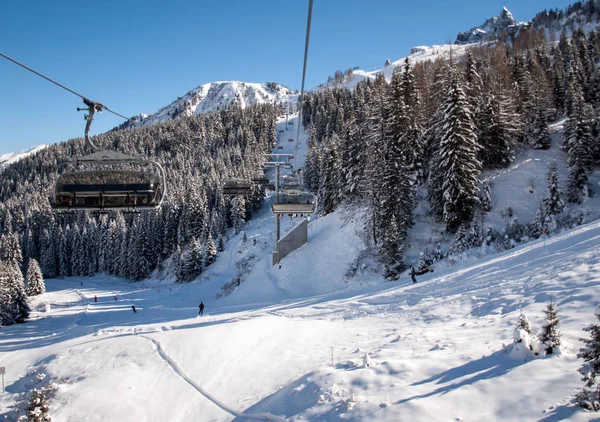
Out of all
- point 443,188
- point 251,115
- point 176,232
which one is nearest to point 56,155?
point 251,115

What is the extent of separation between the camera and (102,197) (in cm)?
971

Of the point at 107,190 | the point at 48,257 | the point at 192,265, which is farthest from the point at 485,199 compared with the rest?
the point at 48,257

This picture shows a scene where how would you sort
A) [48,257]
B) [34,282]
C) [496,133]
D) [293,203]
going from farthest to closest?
[48,257] → [34,282] → [496,133] → [293,203]

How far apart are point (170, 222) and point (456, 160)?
56924 mm

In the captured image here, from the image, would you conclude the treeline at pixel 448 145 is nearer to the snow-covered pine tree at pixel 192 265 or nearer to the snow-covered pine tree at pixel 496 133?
the snow-covered pine tree at pixel 496 133

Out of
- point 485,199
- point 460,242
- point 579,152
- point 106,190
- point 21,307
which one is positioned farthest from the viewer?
point 21,307

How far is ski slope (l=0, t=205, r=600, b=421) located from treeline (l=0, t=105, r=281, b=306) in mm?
20345

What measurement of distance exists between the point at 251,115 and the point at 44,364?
5190 inches

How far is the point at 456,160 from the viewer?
93.5 feet

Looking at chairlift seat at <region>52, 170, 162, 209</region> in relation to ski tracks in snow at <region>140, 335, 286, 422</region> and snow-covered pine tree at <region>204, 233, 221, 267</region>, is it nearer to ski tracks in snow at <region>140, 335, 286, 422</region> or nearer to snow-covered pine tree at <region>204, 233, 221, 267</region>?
ski tracks in snow at <region>140, 335, 286, 422</region>

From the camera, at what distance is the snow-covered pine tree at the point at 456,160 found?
28484 millimetres

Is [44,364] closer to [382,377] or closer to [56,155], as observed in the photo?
[382,377]

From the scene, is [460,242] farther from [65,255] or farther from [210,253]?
[65,255]

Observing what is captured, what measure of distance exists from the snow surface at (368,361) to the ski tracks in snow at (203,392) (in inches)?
1.5
